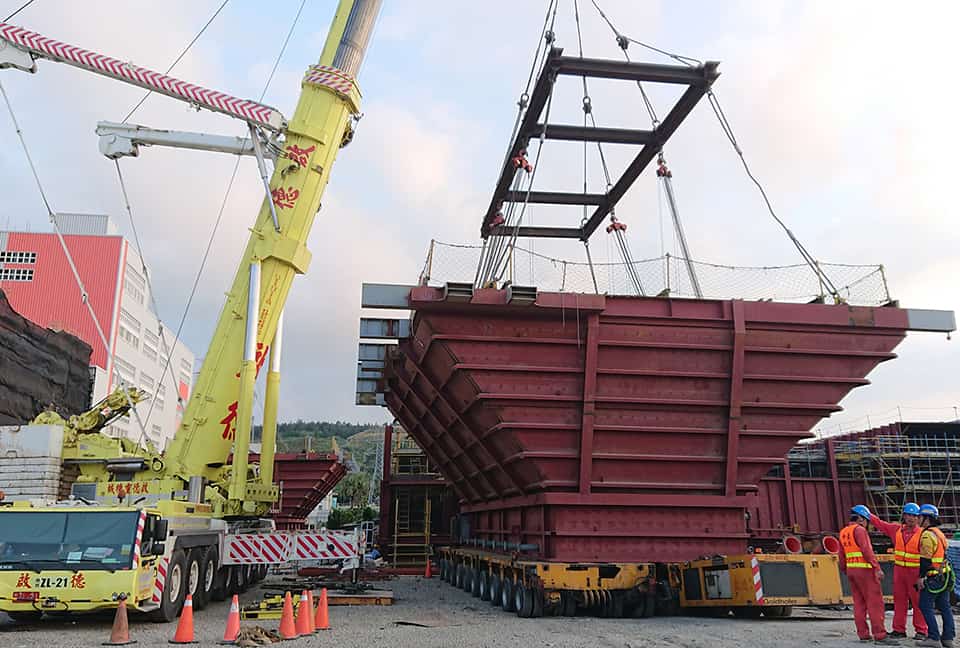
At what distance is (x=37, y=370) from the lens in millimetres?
28953

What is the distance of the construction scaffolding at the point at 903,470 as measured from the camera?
20766 millimetres

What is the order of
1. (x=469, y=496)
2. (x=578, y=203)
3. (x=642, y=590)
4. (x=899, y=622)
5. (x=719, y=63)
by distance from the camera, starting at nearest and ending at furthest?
1. (x=899, y=622)
2. (x=642, y=590)
3. (x=719, y=63)
4. (x=578, y=203)
5. (x=469, y=496)

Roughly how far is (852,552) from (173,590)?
29.3 ft

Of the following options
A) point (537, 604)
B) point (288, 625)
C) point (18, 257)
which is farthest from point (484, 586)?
point (18, 257)

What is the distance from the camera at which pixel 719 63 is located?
11.8m

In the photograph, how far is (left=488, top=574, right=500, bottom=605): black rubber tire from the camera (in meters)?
13.3

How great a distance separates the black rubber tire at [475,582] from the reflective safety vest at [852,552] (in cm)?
792

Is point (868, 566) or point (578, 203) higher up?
point (578, 203)

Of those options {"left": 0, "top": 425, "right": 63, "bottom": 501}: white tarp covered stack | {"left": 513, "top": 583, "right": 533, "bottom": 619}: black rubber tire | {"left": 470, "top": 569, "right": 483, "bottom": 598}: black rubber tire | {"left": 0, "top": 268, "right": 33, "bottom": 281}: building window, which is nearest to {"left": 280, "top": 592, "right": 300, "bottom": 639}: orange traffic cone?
{"left": 513, "top": 583, "right": 533, "bottom": 619}: black rubber tire

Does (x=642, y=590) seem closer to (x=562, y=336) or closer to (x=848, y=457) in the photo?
(x=562, y=336)

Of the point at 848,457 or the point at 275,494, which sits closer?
the point at 275,494

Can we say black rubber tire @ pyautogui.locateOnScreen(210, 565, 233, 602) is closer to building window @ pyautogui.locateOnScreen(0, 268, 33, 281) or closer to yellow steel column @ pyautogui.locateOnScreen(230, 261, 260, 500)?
yellow steel column @ pyautogui.locateOnScreen(230, 261, 260, 500)

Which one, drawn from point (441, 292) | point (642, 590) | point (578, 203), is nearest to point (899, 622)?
point (642, 590)

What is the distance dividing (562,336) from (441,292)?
6.39ft
